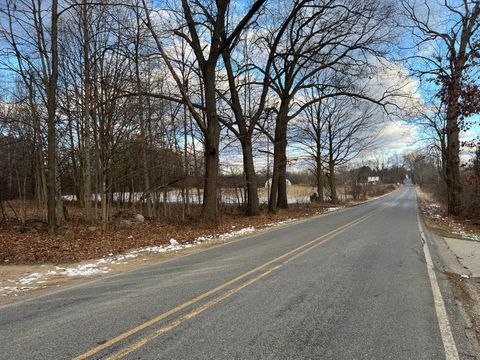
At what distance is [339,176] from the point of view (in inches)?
2707

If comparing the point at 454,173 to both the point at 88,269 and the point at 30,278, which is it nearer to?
the point at 88,269

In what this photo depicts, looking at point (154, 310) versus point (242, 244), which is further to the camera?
point (242, 244)

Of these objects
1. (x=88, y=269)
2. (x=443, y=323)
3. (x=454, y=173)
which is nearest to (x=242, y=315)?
(x=443, y=323)

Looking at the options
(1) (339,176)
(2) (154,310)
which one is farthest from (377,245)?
(1) (339,176)

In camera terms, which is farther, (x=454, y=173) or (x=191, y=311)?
(x=454, y=173)

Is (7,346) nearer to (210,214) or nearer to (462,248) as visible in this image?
(462,248)

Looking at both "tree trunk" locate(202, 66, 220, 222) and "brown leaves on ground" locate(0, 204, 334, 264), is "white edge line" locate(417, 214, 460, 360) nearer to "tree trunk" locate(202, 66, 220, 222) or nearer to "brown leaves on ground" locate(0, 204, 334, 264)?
"brown leaves on ground" locate(0, 204, 334, 264)

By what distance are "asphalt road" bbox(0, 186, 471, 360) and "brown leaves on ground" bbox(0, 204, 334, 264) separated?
3643 millimetres

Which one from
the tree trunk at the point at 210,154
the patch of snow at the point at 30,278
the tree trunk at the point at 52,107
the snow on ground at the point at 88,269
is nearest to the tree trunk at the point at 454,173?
the tree trunk at the point at 210,154

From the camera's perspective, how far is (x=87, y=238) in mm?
13938

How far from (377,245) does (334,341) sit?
26.9 feet

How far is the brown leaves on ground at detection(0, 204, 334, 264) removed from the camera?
1073 cm

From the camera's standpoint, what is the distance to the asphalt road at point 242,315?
4215 mm

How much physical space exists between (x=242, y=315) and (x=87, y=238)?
10283 mm
